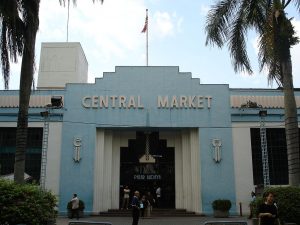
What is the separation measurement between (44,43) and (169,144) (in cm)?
2019

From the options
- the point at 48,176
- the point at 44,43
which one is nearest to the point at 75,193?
the point at 48,176

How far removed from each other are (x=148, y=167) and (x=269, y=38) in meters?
16.3

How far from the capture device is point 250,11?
711 inches

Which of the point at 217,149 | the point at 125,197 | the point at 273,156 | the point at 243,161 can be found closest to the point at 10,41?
the point at 125,197

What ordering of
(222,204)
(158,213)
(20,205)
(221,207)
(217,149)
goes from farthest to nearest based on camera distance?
(217,149), (158,213), (222,204), (221,207), (20,205)

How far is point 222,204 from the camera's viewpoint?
2727cm

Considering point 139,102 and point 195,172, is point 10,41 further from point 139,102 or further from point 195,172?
point 195,172

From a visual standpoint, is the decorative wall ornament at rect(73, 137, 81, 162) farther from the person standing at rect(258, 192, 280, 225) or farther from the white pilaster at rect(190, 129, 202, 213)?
the person standing at rect(258, 192, 280, 225)

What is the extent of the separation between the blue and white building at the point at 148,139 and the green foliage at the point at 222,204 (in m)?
0.82

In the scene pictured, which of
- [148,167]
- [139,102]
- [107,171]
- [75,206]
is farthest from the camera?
[148,167]

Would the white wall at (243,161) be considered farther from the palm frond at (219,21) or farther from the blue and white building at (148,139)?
the palm frond at (219,21)

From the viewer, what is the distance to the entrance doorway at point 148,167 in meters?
30.7

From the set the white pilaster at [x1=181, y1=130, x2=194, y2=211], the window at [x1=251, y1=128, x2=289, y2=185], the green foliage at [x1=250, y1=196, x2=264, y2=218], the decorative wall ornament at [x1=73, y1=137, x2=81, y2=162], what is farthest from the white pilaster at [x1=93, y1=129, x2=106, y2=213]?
the green foliage at [x1=250, y1=196, x2=264, y2=218]

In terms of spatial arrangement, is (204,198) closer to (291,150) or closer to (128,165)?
(128,165)
